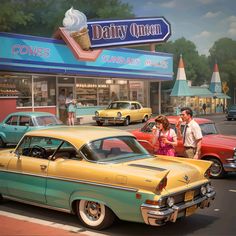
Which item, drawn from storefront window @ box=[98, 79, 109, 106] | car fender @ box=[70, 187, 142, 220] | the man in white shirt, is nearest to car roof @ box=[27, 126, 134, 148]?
car fender @ box=[70, 187, 142, 220]

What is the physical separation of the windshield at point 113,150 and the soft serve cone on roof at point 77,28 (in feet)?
59.7

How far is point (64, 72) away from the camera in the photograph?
23.6m

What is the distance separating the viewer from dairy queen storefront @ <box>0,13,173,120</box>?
837 inches

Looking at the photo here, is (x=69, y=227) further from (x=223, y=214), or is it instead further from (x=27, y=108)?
(x=27, y=108)

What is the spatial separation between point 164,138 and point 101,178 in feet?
7.71

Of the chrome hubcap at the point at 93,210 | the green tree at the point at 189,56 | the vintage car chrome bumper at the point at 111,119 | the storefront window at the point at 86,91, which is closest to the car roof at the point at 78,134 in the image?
the chrome hubcap at the point at 93,210

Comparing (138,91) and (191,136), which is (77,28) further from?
(191,136)

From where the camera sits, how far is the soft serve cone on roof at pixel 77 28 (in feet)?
78.7

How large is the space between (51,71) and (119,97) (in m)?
8.39

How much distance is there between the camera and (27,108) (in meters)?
22.5

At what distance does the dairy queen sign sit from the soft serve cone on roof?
729 mm

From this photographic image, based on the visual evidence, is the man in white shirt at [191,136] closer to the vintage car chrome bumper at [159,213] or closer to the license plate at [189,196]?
the license plate at [189,196]

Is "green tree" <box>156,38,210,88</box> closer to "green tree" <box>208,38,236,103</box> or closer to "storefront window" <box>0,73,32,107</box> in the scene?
"green tree" <box>208,38,236,103</box>

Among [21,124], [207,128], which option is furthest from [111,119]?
[207,128]
